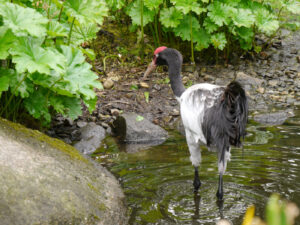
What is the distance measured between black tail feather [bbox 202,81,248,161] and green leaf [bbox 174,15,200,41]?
331 cm

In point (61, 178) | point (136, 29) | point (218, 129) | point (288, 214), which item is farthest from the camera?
point (136, 29)

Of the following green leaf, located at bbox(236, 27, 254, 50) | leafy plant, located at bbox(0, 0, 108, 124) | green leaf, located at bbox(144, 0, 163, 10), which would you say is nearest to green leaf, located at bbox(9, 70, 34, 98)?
leafy plant, located at bbox(0, 0, 108, 124)

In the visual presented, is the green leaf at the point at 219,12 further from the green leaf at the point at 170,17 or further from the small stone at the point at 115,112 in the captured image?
the small stone at the point at 115,112

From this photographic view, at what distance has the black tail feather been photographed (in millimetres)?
3562

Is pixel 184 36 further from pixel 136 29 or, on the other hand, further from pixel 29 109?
pixel 29 109

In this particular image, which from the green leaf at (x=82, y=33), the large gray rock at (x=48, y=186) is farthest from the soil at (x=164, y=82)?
the large gray rock at (x=48, y=186)

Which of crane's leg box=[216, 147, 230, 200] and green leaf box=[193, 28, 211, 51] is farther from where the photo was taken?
green leaf box=[193, 28, 211, 51]

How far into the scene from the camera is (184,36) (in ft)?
22.5

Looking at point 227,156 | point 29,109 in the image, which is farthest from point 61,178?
point 227,156

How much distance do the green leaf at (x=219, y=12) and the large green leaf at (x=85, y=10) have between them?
9.95ft

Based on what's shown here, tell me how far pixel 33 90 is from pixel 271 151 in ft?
9.27

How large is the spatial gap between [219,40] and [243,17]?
52 centimetres

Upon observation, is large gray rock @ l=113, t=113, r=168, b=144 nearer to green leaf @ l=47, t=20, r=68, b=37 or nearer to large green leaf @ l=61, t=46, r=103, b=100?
large green leaf @ l=61, t=46, r=103, b=100

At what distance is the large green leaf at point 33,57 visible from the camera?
136 inches
